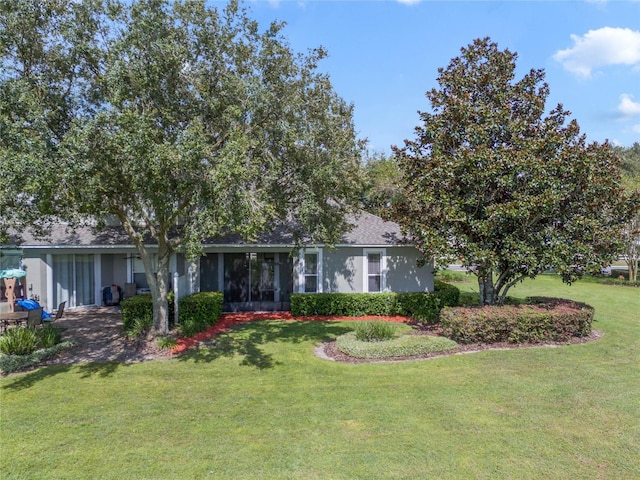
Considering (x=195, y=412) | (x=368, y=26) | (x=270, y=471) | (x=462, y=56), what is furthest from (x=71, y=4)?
(x=462, y=56)

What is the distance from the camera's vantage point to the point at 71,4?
893 cm

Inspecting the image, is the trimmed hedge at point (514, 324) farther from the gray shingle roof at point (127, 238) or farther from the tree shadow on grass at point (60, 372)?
the tree shadow on grass at point (60, 372)

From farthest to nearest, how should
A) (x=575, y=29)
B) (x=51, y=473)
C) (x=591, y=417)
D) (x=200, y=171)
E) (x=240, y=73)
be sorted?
(x=575, y=29) → (x=240, y=73) → (x=200, y=171) → (x=591, y=417) → (x=51, y=473)

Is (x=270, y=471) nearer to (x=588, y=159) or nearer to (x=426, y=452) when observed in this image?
(x=426, y=452)

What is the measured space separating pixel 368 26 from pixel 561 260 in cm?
938

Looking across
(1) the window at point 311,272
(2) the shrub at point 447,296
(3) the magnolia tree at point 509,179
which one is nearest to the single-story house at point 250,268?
(1) the window at point 311,272

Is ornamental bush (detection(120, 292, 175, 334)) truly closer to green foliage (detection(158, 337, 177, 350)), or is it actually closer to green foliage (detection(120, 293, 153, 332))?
green foliage (detection(120, 293, 153, 332))

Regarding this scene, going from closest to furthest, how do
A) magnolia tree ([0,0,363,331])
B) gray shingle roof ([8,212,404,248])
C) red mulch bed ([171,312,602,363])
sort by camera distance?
magnolia tree ([0,0,363,331]), red mulch bed ([171,312,602,363]), gray shingle roof ([8,212,404,248])

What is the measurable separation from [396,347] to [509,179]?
580 cm

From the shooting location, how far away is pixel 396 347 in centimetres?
1016

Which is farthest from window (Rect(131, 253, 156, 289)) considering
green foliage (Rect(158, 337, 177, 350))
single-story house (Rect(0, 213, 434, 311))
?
green foliage (Rect(158, 337, 177, 350))

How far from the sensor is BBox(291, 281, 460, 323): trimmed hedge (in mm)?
15609

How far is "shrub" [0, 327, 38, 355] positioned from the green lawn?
137cm

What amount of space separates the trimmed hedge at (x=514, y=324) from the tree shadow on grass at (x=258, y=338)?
374 cm
